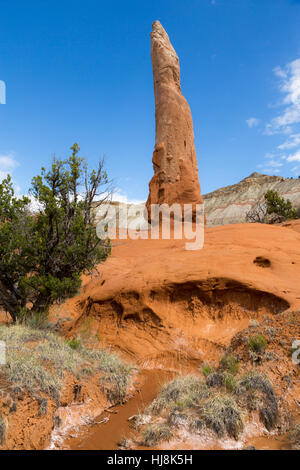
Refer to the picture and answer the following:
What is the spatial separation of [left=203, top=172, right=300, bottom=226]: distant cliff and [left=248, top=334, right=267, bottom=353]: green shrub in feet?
151

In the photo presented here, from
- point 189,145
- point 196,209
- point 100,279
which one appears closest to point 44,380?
point 100,279

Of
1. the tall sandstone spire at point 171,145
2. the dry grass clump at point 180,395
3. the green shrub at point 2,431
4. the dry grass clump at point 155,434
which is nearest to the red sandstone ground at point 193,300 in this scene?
the dry grass clump at point 180,395

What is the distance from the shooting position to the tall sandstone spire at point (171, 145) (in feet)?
58.1

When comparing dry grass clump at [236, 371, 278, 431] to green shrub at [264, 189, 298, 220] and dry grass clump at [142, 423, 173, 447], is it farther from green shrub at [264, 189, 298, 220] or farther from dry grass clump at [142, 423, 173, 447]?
green shrub at [264, 189, 298, 220]

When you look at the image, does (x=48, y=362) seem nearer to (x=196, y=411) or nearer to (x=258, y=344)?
(x=196, y=411)

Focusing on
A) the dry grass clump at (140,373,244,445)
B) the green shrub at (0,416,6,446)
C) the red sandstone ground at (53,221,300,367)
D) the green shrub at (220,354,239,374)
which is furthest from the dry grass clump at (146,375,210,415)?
the green shrub at (0,416,6,446)

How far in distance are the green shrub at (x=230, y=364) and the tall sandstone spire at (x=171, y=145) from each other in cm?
1272

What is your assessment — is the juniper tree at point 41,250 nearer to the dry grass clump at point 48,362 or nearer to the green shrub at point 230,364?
the dry grass clump at point 48,362

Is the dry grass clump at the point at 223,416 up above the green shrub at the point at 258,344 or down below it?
below

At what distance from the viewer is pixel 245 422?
410 centimetres

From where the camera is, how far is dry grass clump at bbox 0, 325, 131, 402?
4602 mm

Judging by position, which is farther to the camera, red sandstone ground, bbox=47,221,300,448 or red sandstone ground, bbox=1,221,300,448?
red sandstone ground, bbox=47,221,300,448

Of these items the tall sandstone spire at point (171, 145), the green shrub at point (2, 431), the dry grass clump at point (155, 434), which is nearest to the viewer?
the green shrub at point (2, 431)
